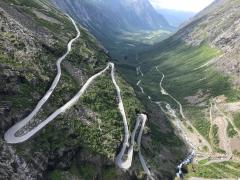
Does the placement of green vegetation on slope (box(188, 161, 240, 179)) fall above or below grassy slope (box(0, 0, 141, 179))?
below

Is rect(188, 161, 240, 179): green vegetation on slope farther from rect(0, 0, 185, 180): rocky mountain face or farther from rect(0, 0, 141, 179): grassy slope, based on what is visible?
rect(0, 0, 141, 179): grassy slope

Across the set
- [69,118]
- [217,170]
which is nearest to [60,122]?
[69,118]

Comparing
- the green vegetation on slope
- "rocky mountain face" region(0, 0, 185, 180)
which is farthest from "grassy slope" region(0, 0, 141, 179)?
the green vegetation on slope

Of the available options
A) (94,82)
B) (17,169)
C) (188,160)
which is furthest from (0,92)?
(188,160)

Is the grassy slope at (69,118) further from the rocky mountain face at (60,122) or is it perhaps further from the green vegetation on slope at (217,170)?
the green vegetation on slope at (217,170)

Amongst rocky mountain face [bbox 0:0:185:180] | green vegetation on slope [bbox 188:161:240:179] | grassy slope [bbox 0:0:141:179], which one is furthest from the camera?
green vegetation on slope [bbox 188:161:240:179]

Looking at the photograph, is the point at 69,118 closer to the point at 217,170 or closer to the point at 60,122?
the point at 60,122

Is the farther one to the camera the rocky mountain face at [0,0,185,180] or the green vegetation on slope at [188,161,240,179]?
the green vegetation on slope at [188,161,240,179]

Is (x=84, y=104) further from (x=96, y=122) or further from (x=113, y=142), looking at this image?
(x=113, y=142)

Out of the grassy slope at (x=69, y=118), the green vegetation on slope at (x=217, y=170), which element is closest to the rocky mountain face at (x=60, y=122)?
the grassy slope at (x=69, y=118)
